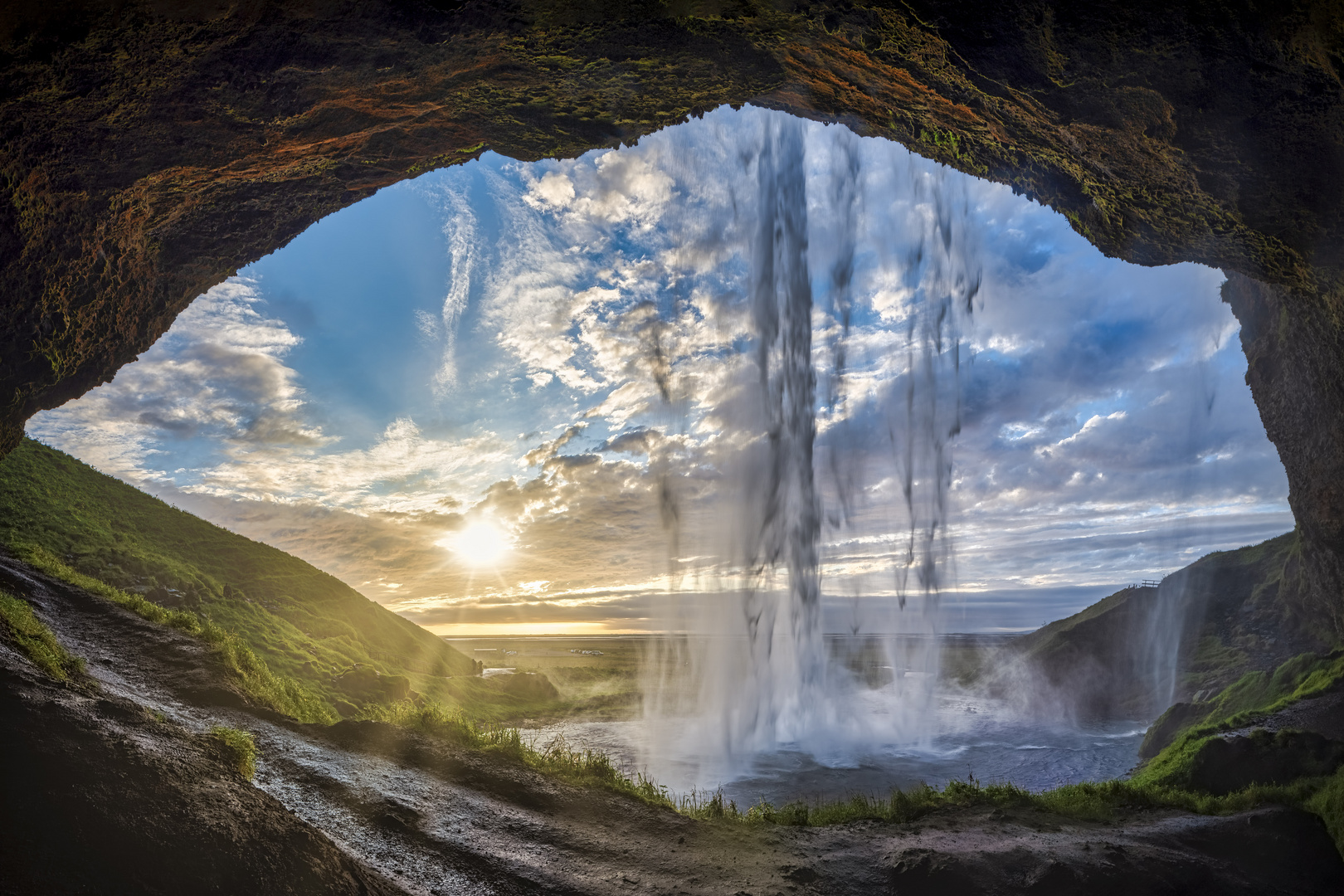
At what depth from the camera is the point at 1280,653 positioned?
21.5 metres

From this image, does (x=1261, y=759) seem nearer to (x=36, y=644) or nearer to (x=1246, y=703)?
(x=1246, y=703)

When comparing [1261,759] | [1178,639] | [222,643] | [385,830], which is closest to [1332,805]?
[1261,759]

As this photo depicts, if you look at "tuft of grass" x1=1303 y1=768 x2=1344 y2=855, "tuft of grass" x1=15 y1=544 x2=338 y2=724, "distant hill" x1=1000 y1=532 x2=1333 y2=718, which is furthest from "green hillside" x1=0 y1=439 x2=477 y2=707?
"distant hill" x1=1000 y1=532 x2=1333 y2=718

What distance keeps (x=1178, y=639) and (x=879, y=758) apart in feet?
62.3

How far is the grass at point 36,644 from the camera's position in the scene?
28.3ft

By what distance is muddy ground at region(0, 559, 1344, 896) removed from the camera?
5.94 metres

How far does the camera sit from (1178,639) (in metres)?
29.7

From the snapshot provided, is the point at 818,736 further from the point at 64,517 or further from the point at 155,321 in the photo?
the point at 64,517

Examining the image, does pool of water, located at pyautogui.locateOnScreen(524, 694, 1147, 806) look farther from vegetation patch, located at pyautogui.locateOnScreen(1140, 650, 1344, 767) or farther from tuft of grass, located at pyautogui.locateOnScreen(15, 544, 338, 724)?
tuft of grass, located at pyautogui.locateOnScreen(15, 544, 338, 724)

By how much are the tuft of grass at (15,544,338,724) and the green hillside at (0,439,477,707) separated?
222cm

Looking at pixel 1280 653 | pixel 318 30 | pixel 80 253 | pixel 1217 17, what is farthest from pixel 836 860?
pixel 1280 653

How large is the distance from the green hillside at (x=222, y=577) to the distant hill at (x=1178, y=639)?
1364 inches

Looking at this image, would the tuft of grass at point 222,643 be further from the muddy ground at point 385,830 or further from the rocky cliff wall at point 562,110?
the rocky cliff wall at point 562,110

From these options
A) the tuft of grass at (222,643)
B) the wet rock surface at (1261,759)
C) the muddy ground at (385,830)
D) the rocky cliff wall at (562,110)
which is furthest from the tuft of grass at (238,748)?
the wet rock surface at (1261,759)
